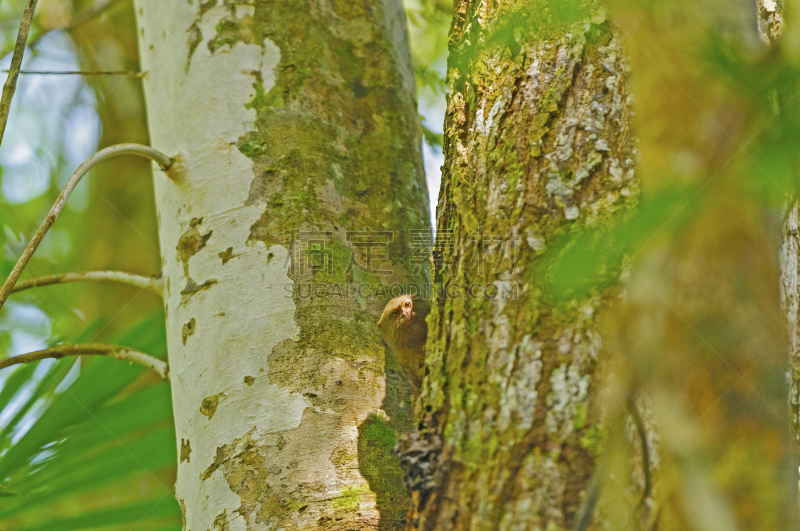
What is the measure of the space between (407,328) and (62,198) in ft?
2.66

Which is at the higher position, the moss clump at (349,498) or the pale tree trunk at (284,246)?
the pale tree trunk at (284,246)

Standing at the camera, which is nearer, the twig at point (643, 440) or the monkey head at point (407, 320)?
the twig at point (643, 440)

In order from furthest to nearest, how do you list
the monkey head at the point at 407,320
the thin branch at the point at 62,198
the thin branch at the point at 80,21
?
the thin branch at the point at 80,21, the monkey head at the point at 407,320, the thin branch at the point at 62,198

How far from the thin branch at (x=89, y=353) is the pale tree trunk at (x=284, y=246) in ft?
0.31

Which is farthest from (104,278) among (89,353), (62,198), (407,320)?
(407,320)

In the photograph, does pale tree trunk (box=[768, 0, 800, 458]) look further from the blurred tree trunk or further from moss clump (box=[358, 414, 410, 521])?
moss clump (box=[358, 414, 410, 521])

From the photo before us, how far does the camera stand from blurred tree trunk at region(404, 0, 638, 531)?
2.87 feet

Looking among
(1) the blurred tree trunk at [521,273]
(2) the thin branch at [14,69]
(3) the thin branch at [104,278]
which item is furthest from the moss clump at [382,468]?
(2) the thin branch at [14,69]

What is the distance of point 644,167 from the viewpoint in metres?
0.88

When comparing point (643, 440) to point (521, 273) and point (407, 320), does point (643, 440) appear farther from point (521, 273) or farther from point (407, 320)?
point (407, 320)

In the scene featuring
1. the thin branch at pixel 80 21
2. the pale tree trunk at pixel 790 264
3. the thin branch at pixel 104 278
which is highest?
the thin branch at pixel 80 21

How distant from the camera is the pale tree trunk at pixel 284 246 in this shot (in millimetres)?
1336

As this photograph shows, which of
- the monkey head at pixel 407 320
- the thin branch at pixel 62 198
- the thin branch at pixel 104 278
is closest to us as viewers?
the thin branch at pixel 62 198

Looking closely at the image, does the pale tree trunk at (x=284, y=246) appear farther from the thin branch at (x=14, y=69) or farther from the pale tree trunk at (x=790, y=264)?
the pale tree trunk at (x=790, y=264)
